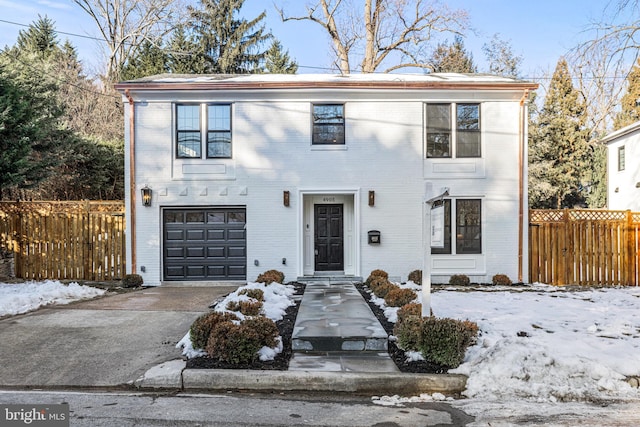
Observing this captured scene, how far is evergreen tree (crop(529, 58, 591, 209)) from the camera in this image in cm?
2478

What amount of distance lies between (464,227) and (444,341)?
737cm

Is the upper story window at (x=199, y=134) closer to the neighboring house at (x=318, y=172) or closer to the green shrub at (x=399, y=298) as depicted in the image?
the neighboring house at (x=318, y=172)

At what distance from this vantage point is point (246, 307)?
668 cm

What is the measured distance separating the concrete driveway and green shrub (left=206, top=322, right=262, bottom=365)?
28.2 inches

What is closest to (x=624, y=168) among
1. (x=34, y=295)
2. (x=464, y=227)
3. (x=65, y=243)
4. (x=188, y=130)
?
(x=464, y=227)

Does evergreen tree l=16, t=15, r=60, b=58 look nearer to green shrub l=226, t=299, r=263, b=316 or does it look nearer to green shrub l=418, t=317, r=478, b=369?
green shrub l=226, t=299, r=263, b=316

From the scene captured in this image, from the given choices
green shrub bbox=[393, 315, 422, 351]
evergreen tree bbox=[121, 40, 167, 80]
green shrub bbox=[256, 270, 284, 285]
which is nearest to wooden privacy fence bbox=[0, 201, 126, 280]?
green shrub bbox=[256, 270, 284, 285]

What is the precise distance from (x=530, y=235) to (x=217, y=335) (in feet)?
32.3

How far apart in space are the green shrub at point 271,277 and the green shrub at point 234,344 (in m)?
4.78

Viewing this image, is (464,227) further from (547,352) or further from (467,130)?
(547,352)

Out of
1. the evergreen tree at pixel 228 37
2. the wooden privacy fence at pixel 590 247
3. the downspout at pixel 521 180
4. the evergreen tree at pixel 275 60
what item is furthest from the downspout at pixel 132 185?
the evergreen tree at pixel 275 60

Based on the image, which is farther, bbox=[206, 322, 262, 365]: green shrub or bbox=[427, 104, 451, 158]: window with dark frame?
bbox=[427, 104, 451, 158]: window with dark frame

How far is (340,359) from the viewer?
532 cm

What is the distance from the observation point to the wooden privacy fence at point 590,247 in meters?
11.7
